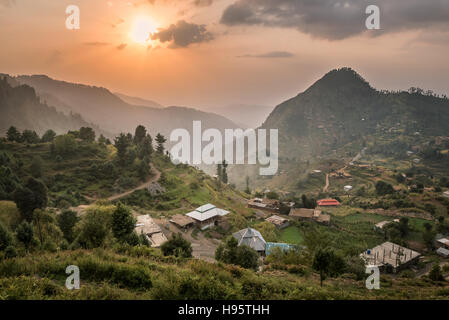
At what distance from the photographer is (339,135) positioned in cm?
17375

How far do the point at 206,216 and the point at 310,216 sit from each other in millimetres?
22056

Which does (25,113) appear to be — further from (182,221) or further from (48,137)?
(182,221)

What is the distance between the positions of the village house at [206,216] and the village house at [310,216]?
17.8m

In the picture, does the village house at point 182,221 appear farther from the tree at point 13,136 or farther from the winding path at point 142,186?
the tree at point 13,136

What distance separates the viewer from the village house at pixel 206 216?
34562 millimetres

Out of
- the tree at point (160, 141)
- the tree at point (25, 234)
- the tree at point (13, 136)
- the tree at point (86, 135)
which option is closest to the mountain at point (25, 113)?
the tree at point (13, 136)

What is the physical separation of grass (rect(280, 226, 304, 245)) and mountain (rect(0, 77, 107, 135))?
402 feet

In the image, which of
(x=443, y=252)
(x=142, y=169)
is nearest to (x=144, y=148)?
(x=142, y=169)

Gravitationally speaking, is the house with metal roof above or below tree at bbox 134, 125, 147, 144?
below

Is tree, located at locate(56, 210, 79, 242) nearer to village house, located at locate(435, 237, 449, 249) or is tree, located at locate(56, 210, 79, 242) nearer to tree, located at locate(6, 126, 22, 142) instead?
tree, located at locate(6, 126, 22, 142)

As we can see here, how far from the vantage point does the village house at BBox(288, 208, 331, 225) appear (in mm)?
45256

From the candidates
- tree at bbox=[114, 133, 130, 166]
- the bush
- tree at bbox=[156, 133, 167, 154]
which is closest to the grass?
the bush
